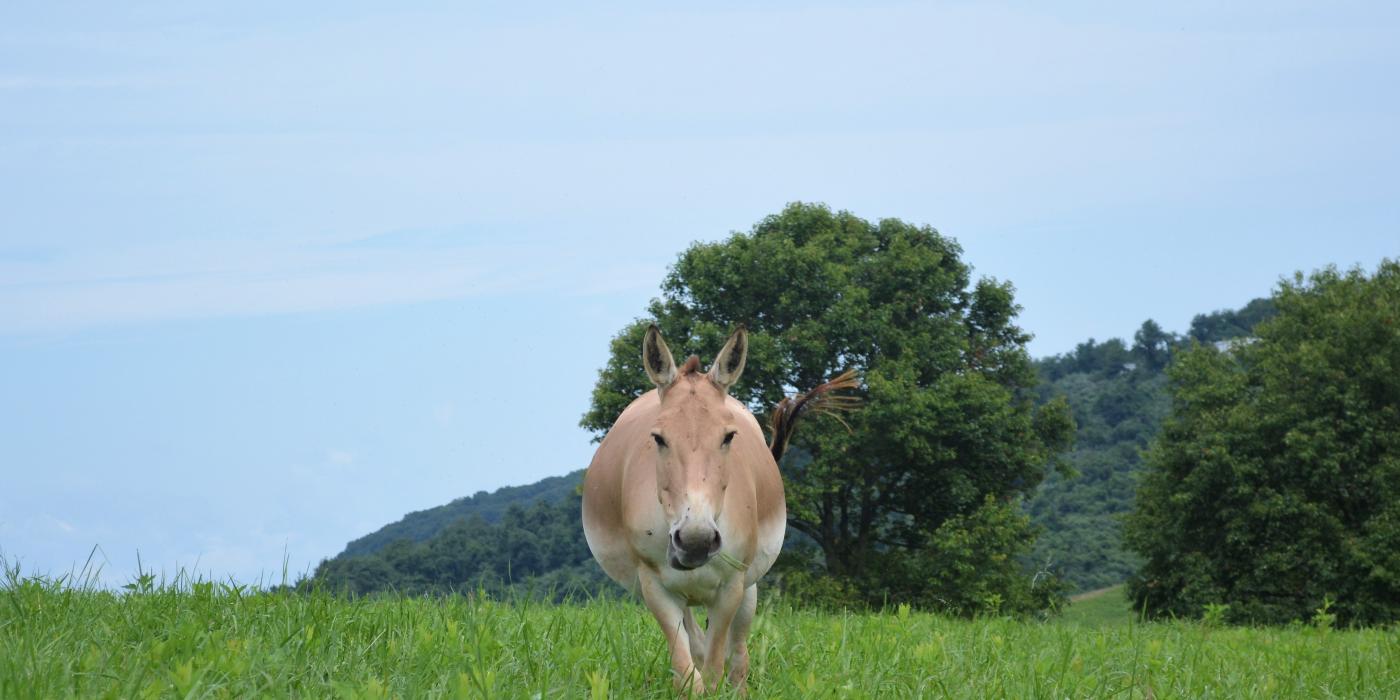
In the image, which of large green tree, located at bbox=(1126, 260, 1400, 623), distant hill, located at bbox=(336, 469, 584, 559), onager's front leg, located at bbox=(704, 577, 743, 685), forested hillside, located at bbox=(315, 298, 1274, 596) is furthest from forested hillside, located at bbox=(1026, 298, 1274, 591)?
distant hill, located at bbox=(336, 469, 584, 559)

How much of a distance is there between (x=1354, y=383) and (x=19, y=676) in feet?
135

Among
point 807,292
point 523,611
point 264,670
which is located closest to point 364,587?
point 523,611

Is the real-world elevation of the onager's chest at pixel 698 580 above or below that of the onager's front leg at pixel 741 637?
above

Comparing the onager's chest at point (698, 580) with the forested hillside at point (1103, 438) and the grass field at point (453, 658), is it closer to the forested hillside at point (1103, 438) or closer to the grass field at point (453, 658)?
the grass field at point (453, 658)

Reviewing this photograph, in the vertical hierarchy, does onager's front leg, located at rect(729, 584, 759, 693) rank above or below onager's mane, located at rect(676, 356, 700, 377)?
below

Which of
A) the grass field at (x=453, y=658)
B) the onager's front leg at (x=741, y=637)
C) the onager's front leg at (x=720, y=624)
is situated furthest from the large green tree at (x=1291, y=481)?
the onager's front leg at (x=720, y=624)

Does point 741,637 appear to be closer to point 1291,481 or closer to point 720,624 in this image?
point 720,624

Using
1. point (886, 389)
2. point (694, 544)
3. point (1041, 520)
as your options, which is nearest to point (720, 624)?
point (694, 544)

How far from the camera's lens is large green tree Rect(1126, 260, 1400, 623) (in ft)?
122

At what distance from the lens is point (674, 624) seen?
6777 mm

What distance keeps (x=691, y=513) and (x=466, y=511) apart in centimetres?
4946

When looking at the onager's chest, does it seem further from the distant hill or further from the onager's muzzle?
the distant hill

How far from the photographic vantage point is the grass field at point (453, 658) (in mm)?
5082

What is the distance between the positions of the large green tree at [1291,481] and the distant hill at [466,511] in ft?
65.8
